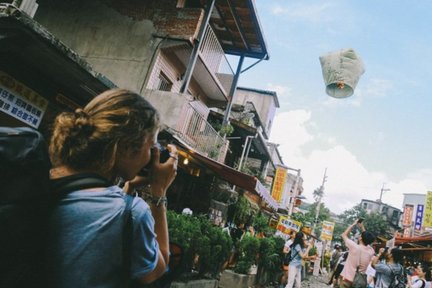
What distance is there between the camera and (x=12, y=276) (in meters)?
0.90

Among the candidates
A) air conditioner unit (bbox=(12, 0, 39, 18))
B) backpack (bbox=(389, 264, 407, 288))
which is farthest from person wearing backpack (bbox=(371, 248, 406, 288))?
air conditioner unit (bbox=(12, 0, 39, 18))

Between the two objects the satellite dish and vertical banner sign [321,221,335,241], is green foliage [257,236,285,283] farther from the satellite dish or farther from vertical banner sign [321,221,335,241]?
vertical banner sign [321,221,335,241]

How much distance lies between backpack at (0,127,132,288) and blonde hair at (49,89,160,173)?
0.18 metres

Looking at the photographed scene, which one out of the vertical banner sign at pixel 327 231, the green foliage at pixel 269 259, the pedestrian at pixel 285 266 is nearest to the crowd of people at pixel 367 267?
the pedestrian at pixel 285 266

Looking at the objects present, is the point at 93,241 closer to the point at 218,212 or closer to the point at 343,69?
the point at 343,69

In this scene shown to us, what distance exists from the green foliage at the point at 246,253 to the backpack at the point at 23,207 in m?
8.40

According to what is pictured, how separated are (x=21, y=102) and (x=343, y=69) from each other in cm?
599

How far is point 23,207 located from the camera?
899 mm

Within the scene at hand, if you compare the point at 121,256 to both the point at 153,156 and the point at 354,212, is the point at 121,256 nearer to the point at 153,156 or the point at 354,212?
the point at 153,156

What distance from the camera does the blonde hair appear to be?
1.16 metres

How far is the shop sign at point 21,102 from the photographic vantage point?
571 cm

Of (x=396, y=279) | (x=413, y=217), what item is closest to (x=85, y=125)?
(x=396, y=279)

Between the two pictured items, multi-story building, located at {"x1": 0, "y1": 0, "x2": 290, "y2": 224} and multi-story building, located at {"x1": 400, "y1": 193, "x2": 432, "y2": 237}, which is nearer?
multi-story building, located at {"x1": 0, "y1": 0, "x2": 290, "y2": 224}

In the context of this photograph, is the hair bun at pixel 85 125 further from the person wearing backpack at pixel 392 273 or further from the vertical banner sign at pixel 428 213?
the vertical banner sign at pixel 428 213
